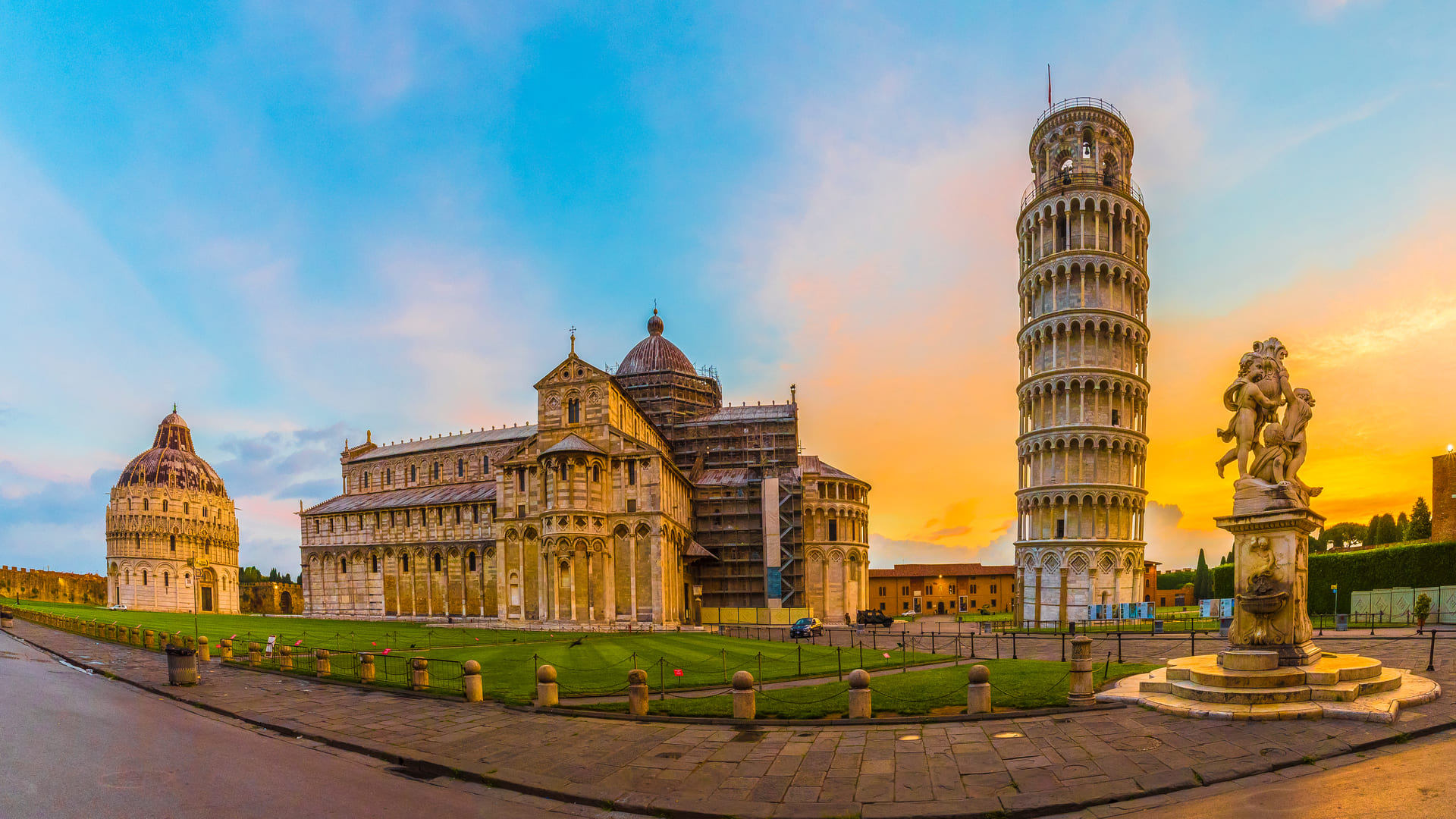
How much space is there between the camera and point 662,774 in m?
12.2

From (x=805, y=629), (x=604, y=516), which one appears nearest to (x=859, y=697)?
(x=805, y=629)

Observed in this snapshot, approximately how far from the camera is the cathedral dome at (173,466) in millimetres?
111438

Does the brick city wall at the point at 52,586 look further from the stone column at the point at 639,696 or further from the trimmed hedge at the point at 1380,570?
the trimmed hedge at the point at 1380,570

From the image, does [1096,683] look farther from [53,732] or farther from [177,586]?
[177,586]

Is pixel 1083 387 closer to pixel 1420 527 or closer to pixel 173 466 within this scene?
pixel 1420 527

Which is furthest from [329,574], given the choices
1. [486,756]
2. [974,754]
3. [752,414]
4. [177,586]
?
[974,754]

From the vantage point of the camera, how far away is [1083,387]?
54094 millimetres

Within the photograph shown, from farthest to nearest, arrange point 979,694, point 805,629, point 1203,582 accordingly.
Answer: point 1203,582, point 805,629, point 979,694

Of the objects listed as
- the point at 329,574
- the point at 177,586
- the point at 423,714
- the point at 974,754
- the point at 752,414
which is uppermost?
the point at 752,414

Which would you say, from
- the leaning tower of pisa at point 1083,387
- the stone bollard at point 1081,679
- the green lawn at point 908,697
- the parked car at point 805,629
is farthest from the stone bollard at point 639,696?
the leaning tower of pisa at point 1083,387

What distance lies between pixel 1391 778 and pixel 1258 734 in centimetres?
248

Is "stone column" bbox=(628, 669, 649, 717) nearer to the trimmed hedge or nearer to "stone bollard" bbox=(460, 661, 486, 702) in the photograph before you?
"stone bollard" bbox=(460, 661, 486, 702)

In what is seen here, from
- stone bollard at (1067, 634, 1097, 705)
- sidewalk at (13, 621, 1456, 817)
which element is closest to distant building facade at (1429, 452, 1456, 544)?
sidewalk at (13, 621, 1456, 817)

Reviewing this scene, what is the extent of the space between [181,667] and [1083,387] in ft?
176
